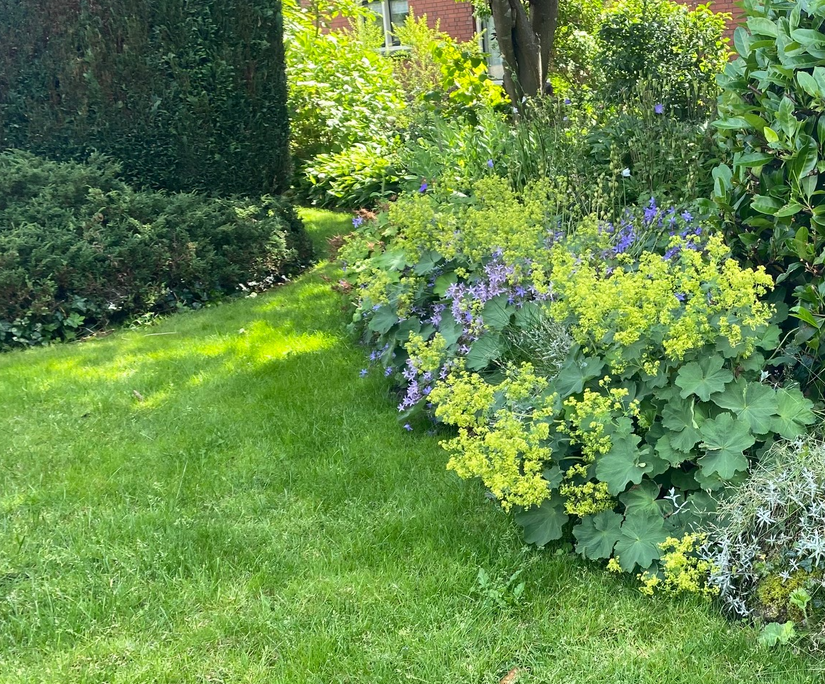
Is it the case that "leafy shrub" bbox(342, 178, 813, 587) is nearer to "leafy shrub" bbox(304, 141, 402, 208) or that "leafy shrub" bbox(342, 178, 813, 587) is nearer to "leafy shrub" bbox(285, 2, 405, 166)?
"leafy shrub" bbox(304, 141, 402, 208)

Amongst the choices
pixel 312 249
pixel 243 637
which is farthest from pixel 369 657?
pixel 312 249

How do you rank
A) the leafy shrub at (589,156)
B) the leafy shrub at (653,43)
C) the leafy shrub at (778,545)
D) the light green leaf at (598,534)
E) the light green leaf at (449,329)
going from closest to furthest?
the leafy shrub at (778,545) < the light green leaf at (598,534) < the light green leaf at (449,329) < the leafy shrub at (589,156) < the leafy shrub at (653,43)

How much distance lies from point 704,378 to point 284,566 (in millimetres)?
1648

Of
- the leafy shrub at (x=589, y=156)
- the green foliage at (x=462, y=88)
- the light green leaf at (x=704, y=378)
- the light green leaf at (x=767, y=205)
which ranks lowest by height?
the light green leaf at (x=704, y=378)

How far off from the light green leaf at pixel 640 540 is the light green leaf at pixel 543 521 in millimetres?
235

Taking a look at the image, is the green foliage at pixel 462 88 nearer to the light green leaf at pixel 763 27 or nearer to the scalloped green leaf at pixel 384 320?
the scalloped green leaf at pixel 384 320

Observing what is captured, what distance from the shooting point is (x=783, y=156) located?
7.69 ft

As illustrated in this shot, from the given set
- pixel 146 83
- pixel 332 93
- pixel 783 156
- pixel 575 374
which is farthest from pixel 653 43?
pixel 575 374

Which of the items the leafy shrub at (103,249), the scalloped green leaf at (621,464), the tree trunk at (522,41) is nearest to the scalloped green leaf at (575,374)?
the scalloped green leaf at (621,464)

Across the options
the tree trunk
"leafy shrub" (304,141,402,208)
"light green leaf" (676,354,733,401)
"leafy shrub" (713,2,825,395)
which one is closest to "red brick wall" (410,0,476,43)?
"leafy shrub" (304,141,402,208)

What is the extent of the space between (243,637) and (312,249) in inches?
214

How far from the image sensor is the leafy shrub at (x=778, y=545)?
1977 millimetres

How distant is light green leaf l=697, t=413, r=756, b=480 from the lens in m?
2.23

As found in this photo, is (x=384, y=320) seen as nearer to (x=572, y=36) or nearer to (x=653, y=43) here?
(x=653, y=43)
